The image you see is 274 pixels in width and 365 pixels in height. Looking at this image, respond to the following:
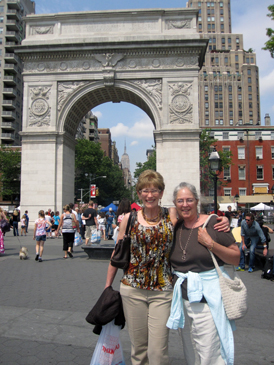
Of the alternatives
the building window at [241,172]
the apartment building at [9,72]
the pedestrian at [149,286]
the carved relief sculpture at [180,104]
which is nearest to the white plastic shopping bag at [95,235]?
the pedestrian at [149,286]

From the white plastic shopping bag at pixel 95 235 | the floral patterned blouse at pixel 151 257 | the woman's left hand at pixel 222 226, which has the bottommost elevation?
the white plastic shopping bag at pixel 95 235

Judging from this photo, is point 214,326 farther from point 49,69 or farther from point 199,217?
point 49,69

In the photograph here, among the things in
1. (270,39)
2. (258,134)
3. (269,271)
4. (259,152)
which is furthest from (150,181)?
(258,134)

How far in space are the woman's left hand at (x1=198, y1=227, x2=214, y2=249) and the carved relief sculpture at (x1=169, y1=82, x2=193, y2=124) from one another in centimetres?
1985

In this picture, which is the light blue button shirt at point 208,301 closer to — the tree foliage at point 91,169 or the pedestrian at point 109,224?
the pedestrian at point 109,224

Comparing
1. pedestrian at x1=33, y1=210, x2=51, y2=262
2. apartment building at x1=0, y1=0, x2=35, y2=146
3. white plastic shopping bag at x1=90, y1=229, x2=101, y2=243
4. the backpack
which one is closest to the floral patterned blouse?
the backpack

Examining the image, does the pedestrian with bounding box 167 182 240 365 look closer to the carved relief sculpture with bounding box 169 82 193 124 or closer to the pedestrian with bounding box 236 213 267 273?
the pedestrian with bounding box 236 213 267 273

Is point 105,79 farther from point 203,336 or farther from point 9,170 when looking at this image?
point 9,170

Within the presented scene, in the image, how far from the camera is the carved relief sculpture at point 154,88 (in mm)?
22303

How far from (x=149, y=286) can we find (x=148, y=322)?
0.98 ft

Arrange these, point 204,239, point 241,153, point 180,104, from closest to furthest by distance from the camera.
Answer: point 204,239
point 180,104
point 241,153

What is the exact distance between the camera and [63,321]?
4863 millimetres

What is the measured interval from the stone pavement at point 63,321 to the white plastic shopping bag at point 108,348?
3.09 feet

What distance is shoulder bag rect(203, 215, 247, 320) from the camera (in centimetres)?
258
